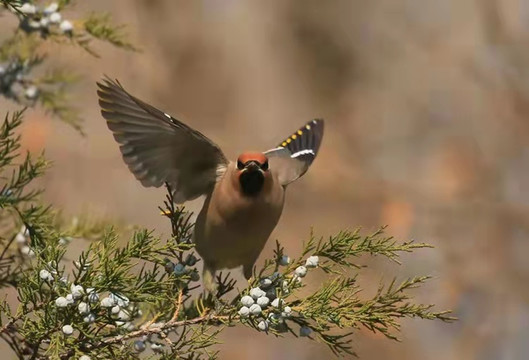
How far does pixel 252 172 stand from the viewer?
1.11m

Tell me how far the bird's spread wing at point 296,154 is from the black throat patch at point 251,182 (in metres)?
0.12

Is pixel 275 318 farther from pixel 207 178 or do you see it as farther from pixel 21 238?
pixel 21 238

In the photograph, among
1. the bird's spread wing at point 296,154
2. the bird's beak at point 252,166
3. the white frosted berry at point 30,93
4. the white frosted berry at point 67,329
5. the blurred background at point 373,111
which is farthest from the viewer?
the blurred background at point 373,111

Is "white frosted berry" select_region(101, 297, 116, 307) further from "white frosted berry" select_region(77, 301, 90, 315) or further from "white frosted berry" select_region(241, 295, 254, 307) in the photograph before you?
"white frosted berry" select_region(241, 295, 254, 307)

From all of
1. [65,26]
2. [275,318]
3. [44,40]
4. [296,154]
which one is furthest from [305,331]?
[44,40]

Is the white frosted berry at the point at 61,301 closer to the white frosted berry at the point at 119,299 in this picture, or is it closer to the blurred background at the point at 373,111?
A: the white frosted berry at the point at 119,299

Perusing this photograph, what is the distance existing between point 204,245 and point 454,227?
2288 millimetres

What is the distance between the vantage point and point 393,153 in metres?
3.38

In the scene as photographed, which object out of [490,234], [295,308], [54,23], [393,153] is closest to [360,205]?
[393,153]

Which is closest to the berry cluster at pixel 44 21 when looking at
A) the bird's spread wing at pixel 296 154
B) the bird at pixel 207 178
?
the bird at pixel 207 178

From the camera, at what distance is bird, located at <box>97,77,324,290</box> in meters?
1.08

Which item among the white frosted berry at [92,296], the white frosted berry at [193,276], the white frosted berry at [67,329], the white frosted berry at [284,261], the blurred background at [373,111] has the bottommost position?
the white frosted berry at [67,329]

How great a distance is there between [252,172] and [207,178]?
9 cm

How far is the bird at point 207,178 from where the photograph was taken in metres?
1.08
